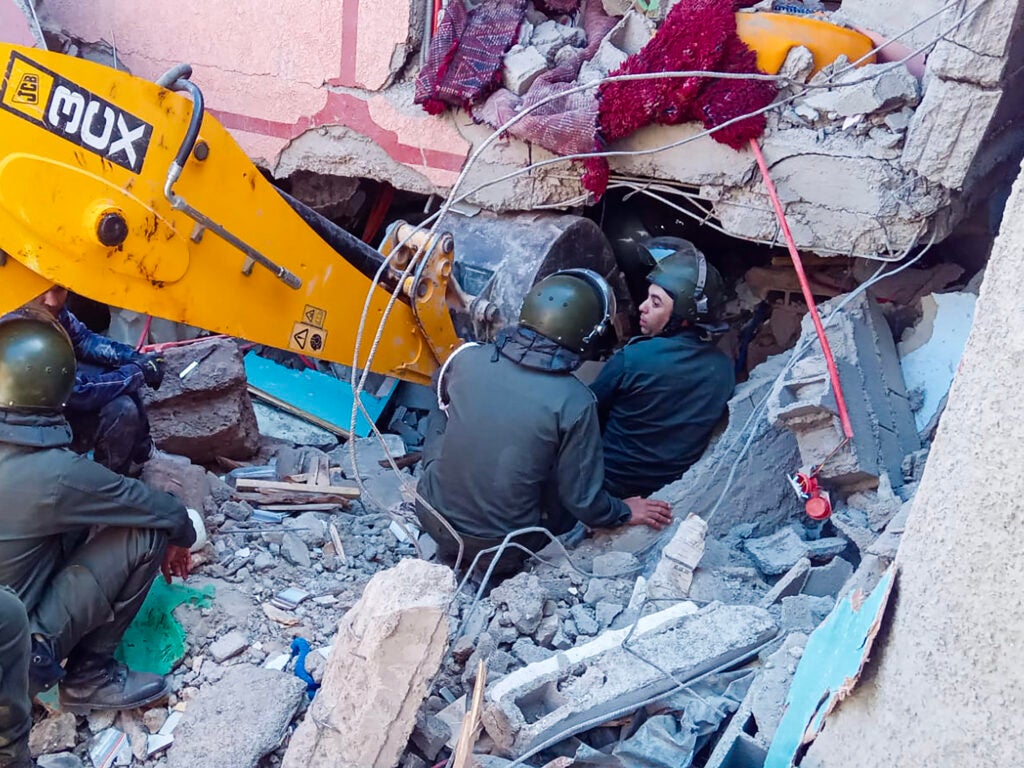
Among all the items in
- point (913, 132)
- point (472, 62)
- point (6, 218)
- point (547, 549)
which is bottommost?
point (547, 549)

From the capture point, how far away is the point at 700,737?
3.08 metres

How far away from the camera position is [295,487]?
17.1ft

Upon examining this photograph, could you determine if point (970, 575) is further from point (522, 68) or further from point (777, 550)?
point (522, 68)

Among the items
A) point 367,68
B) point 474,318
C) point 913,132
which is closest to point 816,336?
point 913,132

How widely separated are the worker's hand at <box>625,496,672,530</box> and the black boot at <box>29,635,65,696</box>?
2.56m

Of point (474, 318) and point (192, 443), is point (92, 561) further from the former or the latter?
point (474, 318)

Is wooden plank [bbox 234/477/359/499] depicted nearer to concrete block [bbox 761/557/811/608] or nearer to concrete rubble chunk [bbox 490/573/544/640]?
concrete rubble chunk [bbox 490/573/544/640]

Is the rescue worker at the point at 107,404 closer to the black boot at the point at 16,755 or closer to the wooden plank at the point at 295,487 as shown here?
the wooden plank at the point at 295,487

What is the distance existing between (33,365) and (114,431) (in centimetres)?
125

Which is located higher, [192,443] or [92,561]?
[92,561]

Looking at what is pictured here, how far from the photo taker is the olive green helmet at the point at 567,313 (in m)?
4.48

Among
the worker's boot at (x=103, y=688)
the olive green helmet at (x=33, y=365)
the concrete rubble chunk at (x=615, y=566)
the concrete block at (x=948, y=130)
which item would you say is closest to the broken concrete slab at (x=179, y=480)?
the worker's boot at (x=103, y=688)

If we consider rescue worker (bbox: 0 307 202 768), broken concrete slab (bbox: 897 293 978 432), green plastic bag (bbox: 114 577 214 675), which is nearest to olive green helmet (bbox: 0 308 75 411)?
rescue worker (bbox: 0 307 202 768)

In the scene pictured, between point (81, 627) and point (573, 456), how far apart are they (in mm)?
2127
